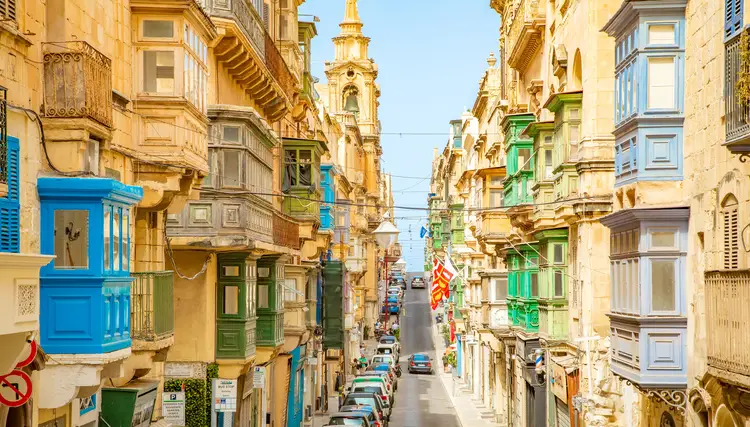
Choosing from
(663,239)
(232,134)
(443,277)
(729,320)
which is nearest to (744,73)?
(729,320)

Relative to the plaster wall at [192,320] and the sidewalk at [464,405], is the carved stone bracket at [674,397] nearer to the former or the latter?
the plaster wall at [192,320]

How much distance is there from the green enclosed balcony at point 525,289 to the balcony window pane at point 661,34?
46.5ft

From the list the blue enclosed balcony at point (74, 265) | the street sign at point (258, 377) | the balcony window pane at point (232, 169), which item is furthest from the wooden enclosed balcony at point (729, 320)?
the street sign at point (258, 377)

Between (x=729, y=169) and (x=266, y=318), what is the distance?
17.4 meters

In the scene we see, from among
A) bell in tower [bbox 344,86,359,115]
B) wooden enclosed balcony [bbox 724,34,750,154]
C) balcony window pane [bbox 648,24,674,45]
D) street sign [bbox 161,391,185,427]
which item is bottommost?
street sign [bbox 161,391,185,427]

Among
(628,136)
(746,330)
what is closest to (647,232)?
(628,136)

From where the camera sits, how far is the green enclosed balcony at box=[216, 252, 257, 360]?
95.8 ft

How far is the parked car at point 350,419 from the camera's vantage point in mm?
35406

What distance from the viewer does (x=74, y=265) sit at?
1524 centimetres

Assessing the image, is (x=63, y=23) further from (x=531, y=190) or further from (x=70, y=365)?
(x=531, y=190)

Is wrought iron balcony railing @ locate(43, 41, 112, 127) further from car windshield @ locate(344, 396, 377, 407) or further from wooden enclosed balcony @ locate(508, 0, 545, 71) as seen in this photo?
car windshield @ locate(344, 396, 377, 407)

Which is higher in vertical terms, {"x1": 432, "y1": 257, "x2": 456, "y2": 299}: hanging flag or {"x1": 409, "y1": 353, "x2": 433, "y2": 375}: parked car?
{"x1": 432, "y1": 257, "x2": 456, "y2": 299}: hanging flag

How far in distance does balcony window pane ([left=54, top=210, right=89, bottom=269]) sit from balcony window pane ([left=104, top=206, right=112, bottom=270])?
31 centimetres

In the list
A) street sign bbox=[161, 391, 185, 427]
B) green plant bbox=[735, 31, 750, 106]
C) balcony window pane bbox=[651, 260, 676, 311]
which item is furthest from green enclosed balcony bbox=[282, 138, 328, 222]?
green plant bbox=[735, 31, 750, 106]
